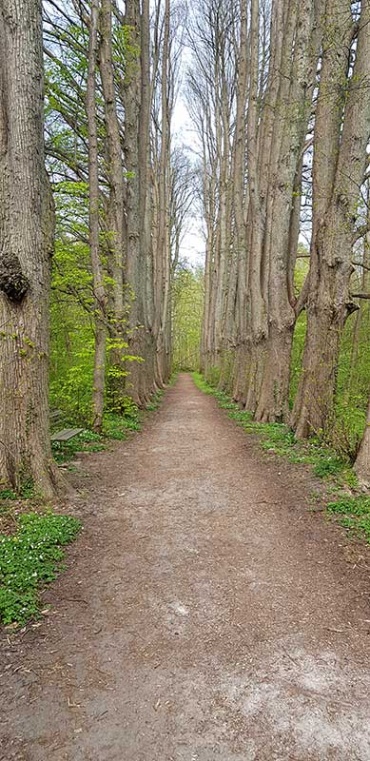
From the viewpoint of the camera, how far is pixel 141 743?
72.8 inches

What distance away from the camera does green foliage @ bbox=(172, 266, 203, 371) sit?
126ft

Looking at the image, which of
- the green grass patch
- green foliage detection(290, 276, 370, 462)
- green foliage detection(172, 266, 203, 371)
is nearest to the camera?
the green grass patch

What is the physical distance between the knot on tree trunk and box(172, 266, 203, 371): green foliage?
31325mm

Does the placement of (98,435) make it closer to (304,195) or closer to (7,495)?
(7,495)

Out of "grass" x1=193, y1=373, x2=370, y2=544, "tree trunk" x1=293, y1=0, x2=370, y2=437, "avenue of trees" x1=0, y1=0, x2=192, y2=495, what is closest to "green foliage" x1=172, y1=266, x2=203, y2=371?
"avenue of trees" x1=0, y1=0, x2=192, y2=495

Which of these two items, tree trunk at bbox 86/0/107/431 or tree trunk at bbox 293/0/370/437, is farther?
tree trunk at bbox 86/0/107/431

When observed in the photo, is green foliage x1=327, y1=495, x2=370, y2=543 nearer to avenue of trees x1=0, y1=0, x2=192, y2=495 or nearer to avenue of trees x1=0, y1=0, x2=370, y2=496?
avenue of trees x1=0, y1=0, x2=370, y2=496

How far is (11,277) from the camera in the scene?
4281 millimetres

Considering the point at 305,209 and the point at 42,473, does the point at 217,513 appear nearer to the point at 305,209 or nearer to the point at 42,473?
the point at 42,473

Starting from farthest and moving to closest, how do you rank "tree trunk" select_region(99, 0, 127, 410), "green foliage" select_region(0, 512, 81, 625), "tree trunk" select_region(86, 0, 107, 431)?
"tree trunk" select_region(99, 0, 127, 410)
"tree trunk" select_region(86, 0, 107, 431)
"green foliage" select_region(0, 512, 81, 625)

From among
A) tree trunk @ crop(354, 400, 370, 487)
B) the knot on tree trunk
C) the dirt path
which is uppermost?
the knot on tree trunk

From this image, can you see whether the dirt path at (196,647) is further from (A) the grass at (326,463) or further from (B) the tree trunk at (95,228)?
(B) the tree trunk at (95,228)

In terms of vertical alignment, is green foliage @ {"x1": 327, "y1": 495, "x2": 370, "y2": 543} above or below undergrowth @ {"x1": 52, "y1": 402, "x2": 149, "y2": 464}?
above

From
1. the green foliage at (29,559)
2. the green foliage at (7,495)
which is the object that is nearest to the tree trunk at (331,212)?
the green foliage at (29,559)
